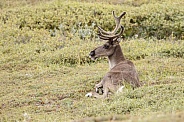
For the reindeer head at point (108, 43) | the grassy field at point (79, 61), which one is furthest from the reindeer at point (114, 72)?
the grassy field at point (79, 61)

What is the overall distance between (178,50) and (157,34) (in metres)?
3.33

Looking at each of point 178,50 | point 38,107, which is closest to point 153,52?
point 178,50

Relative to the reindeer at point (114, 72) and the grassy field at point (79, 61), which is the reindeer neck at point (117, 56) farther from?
the grassy field at point (79, 61)

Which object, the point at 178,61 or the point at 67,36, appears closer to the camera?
the point at 178,61

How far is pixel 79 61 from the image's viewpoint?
46.9 feet

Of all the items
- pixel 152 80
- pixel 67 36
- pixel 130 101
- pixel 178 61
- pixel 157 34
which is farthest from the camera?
pixel 157 34

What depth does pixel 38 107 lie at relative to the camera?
32.1ft

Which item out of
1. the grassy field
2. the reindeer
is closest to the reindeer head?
the reindeer

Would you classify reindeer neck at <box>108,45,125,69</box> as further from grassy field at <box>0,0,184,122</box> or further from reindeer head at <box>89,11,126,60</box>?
grassy field at <box>0,0,184,122</box>

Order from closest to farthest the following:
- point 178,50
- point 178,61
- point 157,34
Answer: point 178,61 < point 178,50 < point 157,34

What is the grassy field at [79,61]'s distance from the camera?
347 inches

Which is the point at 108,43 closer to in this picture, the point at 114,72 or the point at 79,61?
the point at 114,72

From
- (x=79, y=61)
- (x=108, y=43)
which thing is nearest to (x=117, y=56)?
(x=108, y=43)

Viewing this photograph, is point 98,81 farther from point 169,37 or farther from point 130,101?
point 169,37
